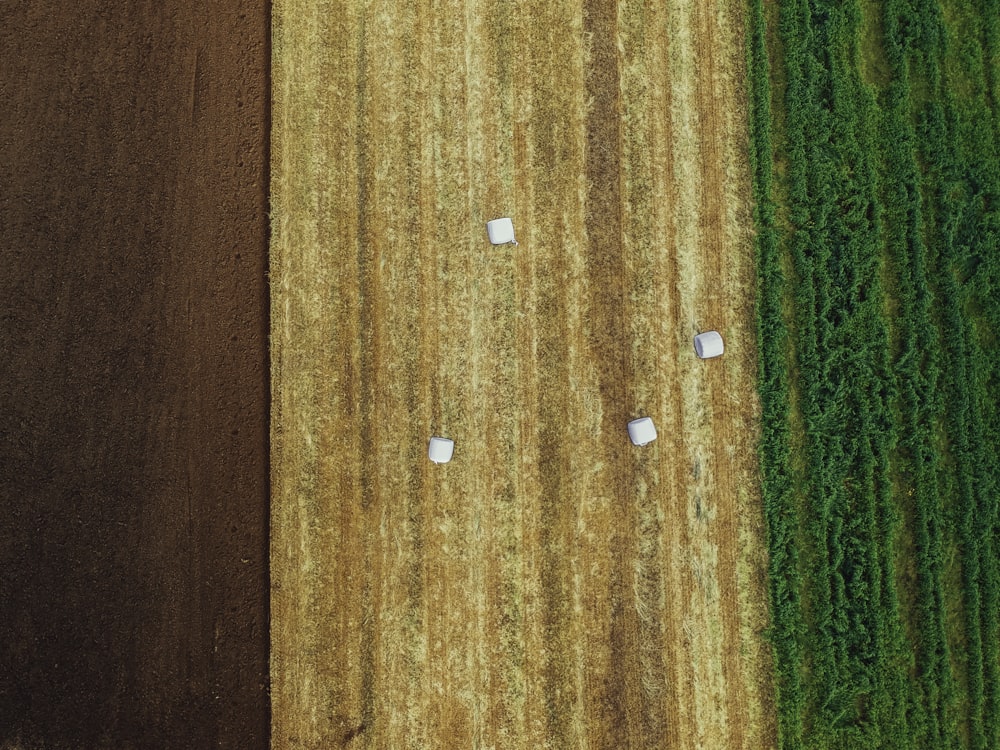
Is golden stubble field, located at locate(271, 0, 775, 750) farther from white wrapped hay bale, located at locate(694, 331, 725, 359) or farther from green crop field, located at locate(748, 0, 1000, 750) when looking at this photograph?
green crop field, located at locate(748, 0, 1000, 750)

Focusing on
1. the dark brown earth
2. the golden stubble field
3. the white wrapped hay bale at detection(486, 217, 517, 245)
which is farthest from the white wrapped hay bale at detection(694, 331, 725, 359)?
the dark brown earth

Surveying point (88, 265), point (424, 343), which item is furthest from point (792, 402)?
point (88, 265)

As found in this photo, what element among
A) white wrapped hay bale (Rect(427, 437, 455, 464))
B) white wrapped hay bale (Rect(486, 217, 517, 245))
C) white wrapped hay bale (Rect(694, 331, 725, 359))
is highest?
white wrapped hay bale (Rect(486, 217, 517, 245))

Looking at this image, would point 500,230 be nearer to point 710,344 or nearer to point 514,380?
point 514,380

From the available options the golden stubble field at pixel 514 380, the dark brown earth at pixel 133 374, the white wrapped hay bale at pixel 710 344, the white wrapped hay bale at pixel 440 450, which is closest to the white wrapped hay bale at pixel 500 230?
the golden stubble field at pixel 514 380

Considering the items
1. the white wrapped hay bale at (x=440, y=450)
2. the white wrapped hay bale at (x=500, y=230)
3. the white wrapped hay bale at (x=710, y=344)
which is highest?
the white wrapped hay bale at (x=500, y=230)

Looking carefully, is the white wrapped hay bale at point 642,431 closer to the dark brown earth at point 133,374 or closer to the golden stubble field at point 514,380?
the golden stubble field at point 514,380
